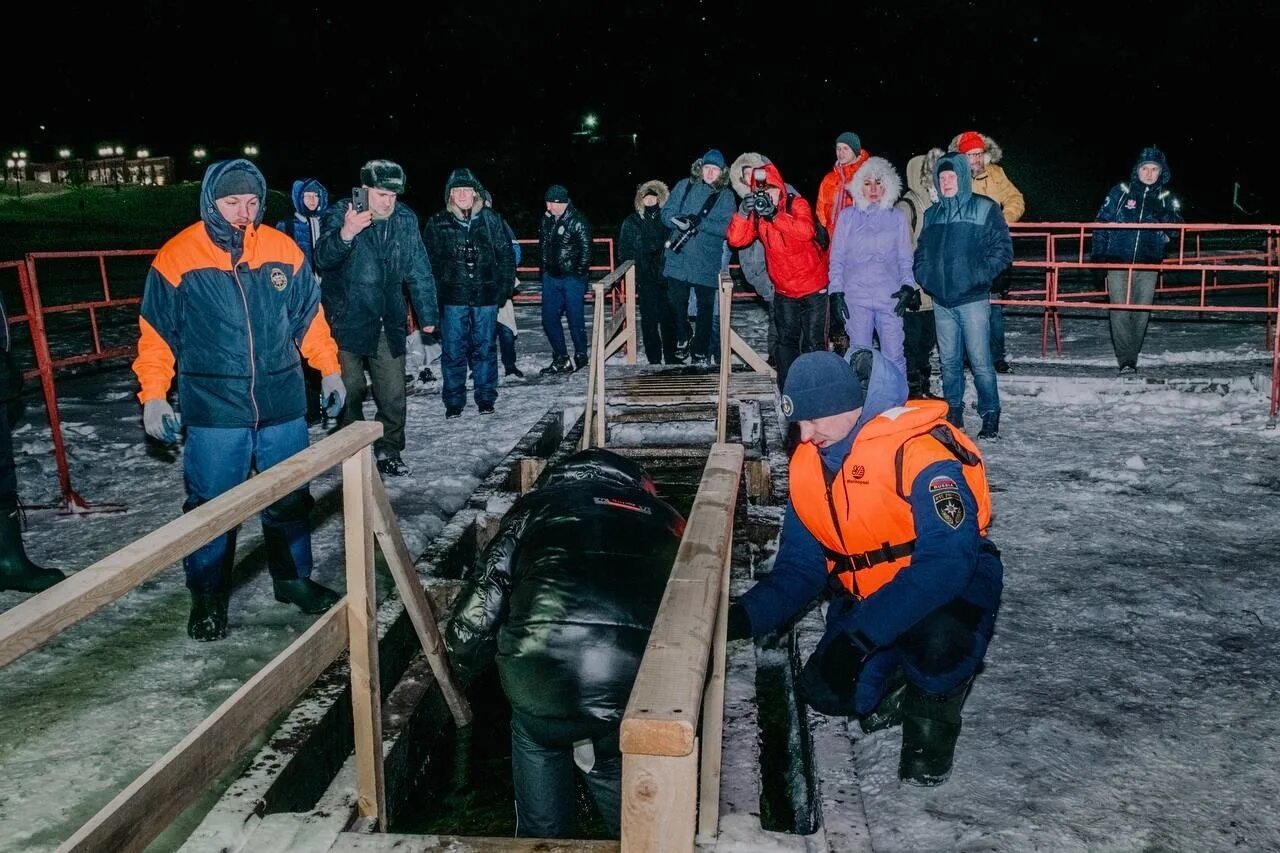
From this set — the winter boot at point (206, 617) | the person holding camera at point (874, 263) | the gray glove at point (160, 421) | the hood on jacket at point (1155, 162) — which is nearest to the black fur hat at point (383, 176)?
the gray glove at point (160, 421)

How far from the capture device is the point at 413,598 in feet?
10.3

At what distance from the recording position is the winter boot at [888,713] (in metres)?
3.08

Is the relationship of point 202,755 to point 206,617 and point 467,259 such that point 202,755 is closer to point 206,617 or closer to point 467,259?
point 206,617

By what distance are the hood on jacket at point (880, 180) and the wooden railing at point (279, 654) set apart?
449cm

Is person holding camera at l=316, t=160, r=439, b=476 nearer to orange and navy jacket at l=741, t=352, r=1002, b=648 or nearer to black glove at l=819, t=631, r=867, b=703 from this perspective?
orange and navy jacket at l=741, t=352, r=1002, b=648

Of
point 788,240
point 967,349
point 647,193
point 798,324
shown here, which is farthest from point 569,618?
point 647,193

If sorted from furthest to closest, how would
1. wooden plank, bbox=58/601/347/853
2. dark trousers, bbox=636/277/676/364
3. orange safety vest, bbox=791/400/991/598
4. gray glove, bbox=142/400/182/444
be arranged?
dark trousers, bbox=636/277/676/364 → gray glove, bbox=142/400/182/444 → orange safety vest, bbox=791/400/991/598 → wooden plank, bbox=58/601/347/853

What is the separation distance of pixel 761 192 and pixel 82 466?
488 cm

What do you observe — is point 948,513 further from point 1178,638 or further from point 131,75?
point 131,75

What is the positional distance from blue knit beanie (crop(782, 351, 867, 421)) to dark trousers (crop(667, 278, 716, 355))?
599 cm

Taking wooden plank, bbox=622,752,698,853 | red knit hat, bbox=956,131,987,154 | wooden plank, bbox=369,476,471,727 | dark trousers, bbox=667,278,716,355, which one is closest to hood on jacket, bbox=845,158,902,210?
red knit hat, bbox=956,131,987,154

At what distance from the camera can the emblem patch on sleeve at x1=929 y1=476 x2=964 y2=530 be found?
8.06 ft

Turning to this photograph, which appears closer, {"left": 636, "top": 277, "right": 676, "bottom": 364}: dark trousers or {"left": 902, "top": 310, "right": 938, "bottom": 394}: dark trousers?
{"left": 902, "top": 310, "right": 938, "bottom": 394}: dark trousers

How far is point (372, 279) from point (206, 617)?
8.60 ft
